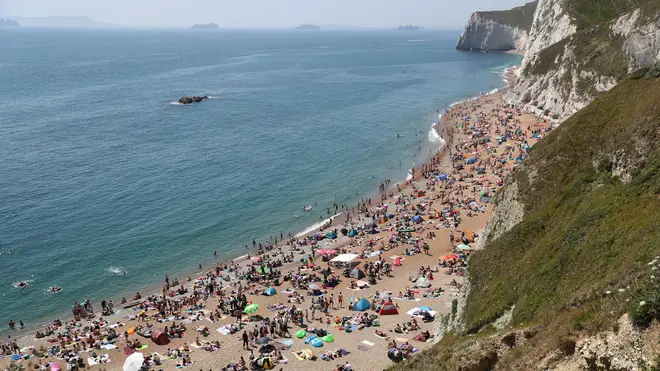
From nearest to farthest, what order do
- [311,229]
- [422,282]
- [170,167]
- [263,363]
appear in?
[263,363] → [422,282] → [311,229] → [170,167]

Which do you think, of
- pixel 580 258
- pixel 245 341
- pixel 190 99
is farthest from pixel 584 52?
pixel 190 99

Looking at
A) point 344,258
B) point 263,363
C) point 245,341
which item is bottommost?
point 245,341

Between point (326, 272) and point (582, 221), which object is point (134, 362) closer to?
point (326, 272)

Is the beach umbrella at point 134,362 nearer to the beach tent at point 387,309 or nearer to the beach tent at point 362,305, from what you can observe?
the beach tent at point 362,305

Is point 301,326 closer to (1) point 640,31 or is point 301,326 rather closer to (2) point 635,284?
(2) point 635,284

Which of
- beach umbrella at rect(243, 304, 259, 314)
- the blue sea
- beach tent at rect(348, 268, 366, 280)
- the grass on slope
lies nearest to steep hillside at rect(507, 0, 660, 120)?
the grass on slope

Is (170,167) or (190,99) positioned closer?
(170,167)

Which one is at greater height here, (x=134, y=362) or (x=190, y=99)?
(x=190, y=99)

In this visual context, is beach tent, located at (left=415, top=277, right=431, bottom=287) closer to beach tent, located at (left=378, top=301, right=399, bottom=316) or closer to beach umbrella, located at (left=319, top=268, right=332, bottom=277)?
beach tent, located at (left=378, top=301, right=399, bottom=316)
